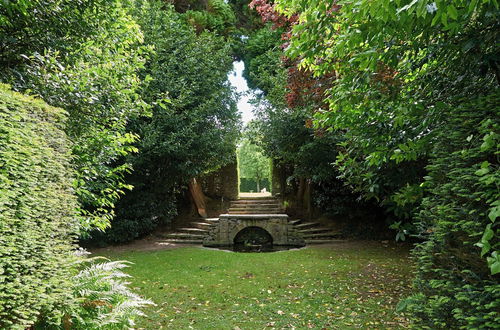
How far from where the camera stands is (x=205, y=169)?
14453mm

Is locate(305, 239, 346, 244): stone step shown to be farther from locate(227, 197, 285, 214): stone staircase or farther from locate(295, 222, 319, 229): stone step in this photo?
locate(227, 197, 285, 214): stone staircase

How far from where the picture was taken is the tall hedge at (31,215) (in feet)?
8.23

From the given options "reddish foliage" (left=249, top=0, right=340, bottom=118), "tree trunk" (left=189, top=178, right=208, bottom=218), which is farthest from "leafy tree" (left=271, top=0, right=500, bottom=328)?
"tree trunk" (left=189, top=178, right=208, bottom=218)

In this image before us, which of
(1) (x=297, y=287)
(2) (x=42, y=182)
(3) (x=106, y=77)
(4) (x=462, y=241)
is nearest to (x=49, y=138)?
(2) (x=42, y=182)

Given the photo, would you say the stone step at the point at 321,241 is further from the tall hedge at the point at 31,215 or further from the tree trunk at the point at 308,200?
the tall hedge at the point at 31,215

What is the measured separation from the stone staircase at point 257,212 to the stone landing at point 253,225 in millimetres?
308

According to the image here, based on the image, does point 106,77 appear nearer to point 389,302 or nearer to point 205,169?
point 389,302

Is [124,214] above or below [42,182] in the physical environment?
below

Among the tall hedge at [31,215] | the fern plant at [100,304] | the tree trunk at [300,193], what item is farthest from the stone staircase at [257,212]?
the tall hedge at [31,215]

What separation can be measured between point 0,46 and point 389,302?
695 cm

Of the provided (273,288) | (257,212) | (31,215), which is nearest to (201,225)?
(257,212)

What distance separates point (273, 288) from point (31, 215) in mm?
4892

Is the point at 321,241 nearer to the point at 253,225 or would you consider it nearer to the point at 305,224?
the point at 305,224

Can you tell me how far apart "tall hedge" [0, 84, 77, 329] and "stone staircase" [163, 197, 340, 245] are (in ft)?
31.9
